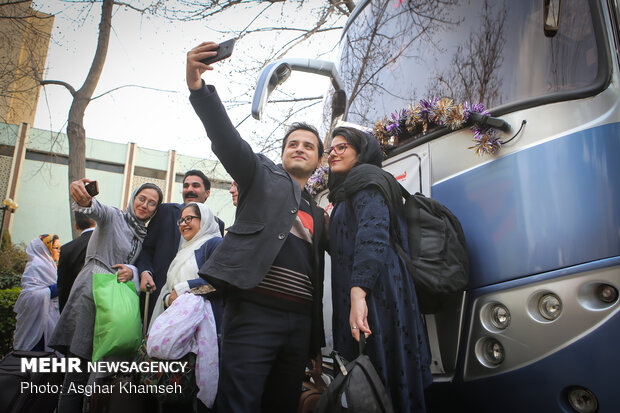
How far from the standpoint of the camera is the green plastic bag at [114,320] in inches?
113

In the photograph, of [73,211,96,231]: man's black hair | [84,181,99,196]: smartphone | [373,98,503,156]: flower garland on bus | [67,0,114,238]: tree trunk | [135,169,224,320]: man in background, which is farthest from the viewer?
[67,0,114,238]: tree trunk

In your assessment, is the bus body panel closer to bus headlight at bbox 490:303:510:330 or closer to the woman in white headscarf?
bus headlight at bbox 490:303:510:330

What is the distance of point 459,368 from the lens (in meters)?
2.22

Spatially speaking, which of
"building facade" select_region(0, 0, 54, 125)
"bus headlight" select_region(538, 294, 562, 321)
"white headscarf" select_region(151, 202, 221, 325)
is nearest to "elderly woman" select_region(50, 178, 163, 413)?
"white headscarf" select_region(151, 202, 221, 325)

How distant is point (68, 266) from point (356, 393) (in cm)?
308

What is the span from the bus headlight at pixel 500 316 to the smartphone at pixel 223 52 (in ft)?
5.70

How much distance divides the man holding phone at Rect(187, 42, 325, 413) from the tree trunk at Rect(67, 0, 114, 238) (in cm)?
572

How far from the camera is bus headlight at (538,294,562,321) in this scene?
192 centimetres

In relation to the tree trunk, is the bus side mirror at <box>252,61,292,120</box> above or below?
below

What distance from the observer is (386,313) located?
203 cm

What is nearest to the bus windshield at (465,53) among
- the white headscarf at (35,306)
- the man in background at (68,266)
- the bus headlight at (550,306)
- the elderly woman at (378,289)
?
the elderly woman at (378,289)

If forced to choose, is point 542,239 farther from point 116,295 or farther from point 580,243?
point 116,295

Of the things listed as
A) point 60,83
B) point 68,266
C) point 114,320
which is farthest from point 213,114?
point 60,83

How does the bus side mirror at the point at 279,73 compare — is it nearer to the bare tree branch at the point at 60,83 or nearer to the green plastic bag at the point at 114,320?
the green plastic bag at the point at 114,320
